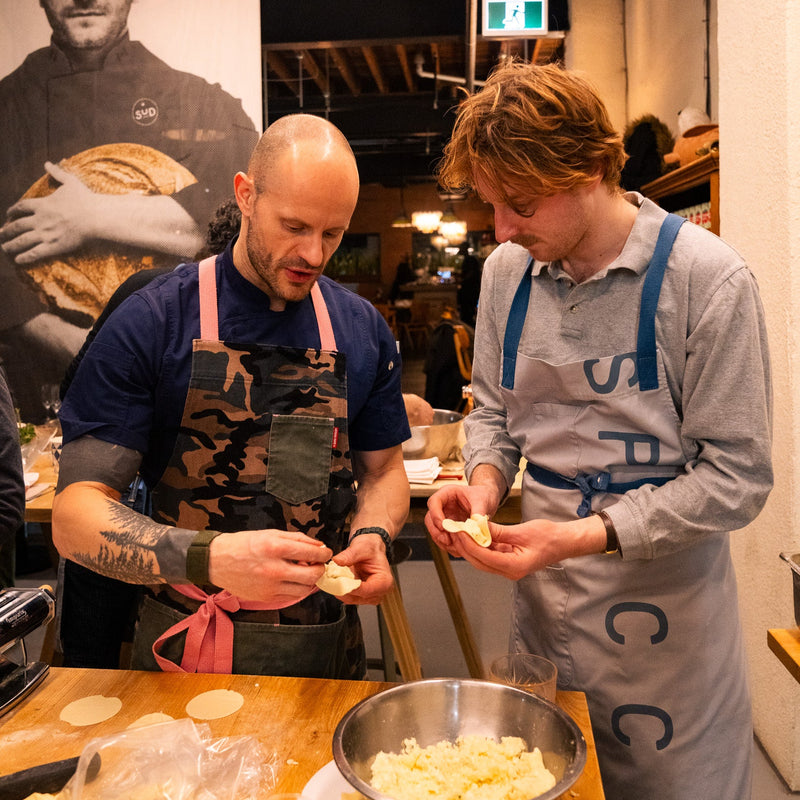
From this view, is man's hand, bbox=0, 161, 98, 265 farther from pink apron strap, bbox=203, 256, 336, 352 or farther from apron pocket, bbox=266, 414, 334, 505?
apron pocket, bbox=266, 414, 334, 505

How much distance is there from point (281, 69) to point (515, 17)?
164 inches

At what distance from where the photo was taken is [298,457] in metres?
1.70

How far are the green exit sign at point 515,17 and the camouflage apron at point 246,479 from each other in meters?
4.59

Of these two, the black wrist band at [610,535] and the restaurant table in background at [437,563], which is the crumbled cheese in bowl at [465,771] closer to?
the black wrist band at [610,535]

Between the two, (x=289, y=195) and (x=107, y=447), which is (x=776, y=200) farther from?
(x=107, y=447)

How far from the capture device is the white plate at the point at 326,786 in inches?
45.7

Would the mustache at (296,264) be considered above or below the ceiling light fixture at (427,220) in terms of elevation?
below

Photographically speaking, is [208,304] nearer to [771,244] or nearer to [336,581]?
[336,581]

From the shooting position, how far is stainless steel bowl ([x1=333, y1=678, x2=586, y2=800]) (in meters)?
1.21

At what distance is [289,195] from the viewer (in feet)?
5.27

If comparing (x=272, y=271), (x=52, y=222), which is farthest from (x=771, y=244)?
(x=52, y=222)

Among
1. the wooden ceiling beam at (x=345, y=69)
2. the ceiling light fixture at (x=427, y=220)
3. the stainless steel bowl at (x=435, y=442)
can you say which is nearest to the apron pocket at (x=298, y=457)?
the stainless steel bowl at (x=435, y=442)

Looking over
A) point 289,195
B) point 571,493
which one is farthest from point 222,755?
point 289,195

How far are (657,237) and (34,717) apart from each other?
57.6 inches
